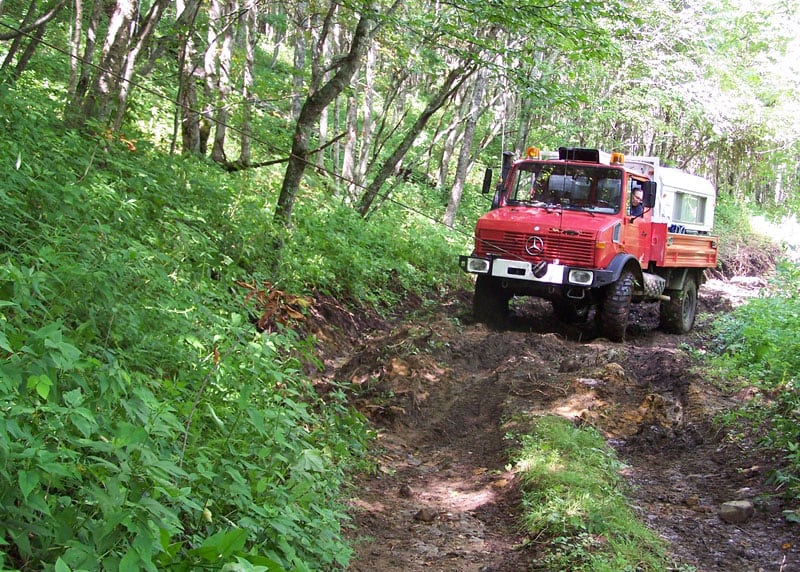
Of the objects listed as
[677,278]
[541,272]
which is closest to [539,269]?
[541,272]

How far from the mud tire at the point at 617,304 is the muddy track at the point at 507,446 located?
0.27 meters

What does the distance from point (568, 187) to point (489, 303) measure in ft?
6.84

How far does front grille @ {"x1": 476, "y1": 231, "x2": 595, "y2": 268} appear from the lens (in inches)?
392

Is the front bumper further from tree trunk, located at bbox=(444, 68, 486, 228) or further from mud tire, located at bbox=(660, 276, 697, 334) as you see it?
tree trunk, located at bbox=(444, 68, 486, 228)

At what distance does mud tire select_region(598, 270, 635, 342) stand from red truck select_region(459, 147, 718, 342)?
0.05ft

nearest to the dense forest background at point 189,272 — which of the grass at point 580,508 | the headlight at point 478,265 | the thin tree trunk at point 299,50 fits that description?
the thin tree trunk at point 299,50

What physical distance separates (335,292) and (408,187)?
11601 mm

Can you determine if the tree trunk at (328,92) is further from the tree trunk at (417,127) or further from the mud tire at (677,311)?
the mud tire at (677,311)

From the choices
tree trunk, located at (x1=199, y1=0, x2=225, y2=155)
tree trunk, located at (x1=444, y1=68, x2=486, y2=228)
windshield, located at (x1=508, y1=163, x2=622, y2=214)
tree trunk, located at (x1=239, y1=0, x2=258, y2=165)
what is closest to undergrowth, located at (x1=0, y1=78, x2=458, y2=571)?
tree trunk, located at (x1=199, y1=0, x2=225, y2=155)

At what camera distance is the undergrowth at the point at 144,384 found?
8.30ft

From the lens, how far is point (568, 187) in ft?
35.4

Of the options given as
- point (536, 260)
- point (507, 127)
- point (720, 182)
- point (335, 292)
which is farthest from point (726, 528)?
point (720, 182)

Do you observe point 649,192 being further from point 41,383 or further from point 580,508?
point 41,383

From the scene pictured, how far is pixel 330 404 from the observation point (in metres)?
6.66
